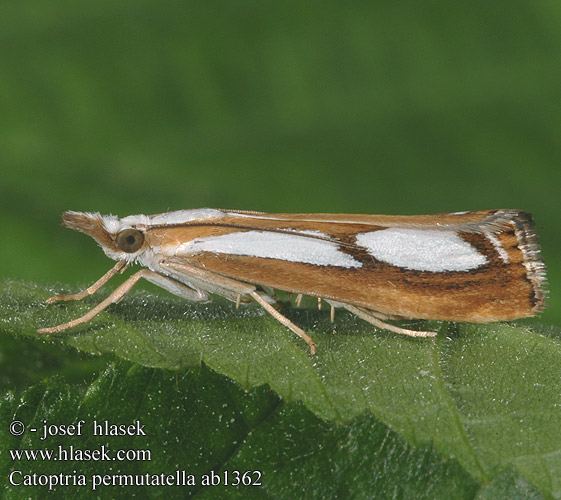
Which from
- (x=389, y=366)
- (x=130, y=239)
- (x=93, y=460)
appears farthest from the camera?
(x=130, y=239)

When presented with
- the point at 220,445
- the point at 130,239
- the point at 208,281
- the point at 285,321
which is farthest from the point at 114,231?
the point at 220,445

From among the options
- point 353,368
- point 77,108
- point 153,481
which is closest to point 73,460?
point 153,481

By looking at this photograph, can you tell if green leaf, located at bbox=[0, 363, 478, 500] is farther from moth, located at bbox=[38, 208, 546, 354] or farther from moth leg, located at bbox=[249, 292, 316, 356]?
moth, located at bbox=[38, 208, 546, 354]

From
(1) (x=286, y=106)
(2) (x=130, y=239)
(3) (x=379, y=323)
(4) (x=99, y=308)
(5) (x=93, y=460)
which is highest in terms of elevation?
(1) (x=286, y=106)

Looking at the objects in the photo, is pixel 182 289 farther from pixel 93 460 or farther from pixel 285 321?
pixel 93 460

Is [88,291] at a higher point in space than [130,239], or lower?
lower

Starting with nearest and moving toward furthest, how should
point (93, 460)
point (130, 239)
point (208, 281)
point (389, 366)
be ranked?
point (93, 460) < point (389, 366) < point (208, 281) < point (130, 239)

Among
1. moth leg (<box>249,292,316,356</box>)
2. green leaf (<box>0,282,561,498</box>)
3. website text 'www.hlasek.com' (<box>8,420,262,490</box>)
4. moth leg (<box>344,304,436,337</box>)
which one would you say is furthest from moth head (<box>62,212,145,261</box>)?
website text 'www.hlasek.com' (<box>8,420,262,490</box>)
